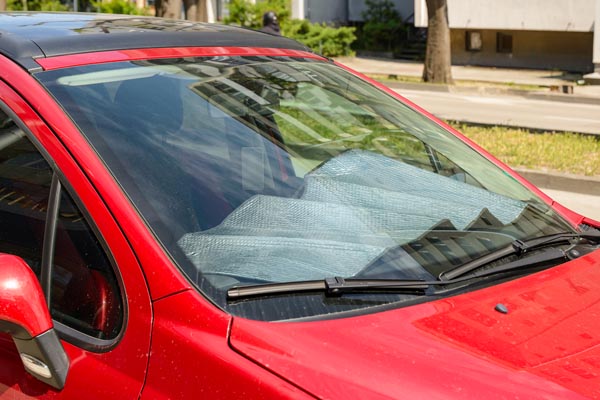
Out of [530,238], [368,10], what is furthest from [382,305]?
[368,10]

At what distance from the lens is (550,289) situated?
229 centimetres

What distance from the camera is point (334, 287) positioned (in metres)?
2.07

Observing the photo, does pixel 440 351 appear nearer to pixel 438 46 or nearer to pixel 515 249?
pixel 515 249

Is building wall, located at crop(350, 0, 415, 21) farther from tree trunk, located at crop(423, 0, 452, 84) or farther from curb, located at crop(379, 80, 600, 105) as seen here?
curb, located at crop(379, 80, 600, 105)

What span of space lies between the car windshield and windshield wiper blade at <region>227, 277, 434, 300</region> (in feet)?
0.06

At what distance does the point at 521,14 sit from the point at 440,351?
1208 inches

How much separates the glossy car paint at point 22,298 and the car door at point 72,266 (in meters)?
0.14

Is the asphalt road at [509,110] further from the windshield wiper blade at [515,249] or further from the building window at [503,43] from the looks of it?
the windshield wiper blade at [515,249]

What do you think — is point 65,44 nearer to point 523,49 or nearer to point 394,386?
point 394,386

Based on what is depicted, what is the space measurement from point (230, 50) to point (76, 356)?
4.03ft

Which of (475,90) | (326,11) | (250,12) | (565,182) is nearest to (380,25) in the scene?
(326,11)

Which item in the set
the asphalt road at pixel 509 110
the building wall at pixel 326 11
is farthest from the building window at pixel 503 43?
the asphalt road at pixel 509 110

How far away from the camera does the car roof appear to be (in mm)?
2465

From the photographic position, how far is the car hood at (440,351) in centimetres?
179
